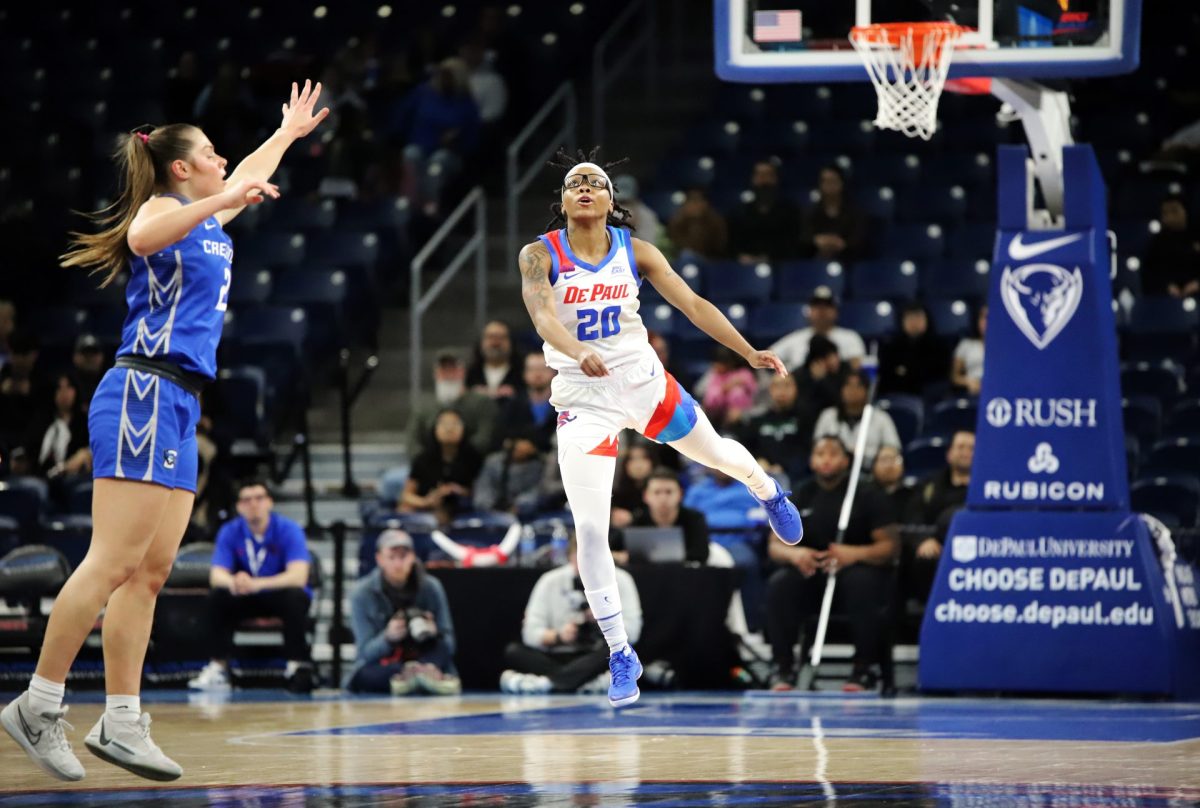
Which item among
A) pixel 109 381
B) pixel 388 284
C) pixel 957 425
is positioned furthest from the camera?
pixel 388 284

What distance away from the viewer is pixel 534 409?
16297 mm

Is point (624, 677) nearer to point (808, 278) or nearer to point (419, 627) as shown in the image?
point (419, 627)

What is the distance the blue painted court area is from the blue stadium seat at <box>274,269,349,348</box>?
750cm

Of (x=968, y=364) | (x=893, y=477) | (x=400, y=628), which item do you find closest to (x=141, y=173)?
(x=400, y=628)

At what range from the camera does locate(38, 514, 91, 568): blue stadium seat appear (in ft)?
49.7

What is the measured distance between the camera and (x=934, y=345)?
642 inches

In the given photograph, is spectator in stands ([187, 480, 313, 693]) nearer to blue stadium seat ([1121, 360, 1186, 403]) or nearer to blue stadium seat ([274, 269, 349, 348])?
blue stadium seat ([274, 269, 349, 348])

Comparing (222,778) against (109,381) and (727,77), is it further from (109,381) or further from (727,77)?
(727,77)

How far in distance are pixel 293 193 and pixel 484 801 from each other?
14.8 meters

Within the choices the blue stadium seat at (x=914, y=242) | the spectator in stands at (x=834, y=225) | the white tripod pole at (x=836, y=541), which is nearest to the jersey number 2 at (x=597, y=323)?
the white tripod pole at (x=836, y=541)

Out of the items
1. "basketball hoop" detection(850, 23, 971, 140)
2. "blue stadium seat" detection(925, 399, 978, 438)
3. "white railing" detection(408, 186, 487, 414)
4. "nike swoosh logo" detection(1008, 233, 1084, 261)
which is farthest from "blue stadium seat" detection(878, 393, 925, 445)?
"white railing" detection(408, 186, 487, 414)

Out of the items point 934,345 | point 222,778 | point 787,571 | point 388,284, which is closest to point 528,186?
point 388,284

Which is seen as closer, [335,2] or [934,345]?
[934,345]

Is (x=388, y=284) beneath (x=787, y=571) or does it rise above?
above
